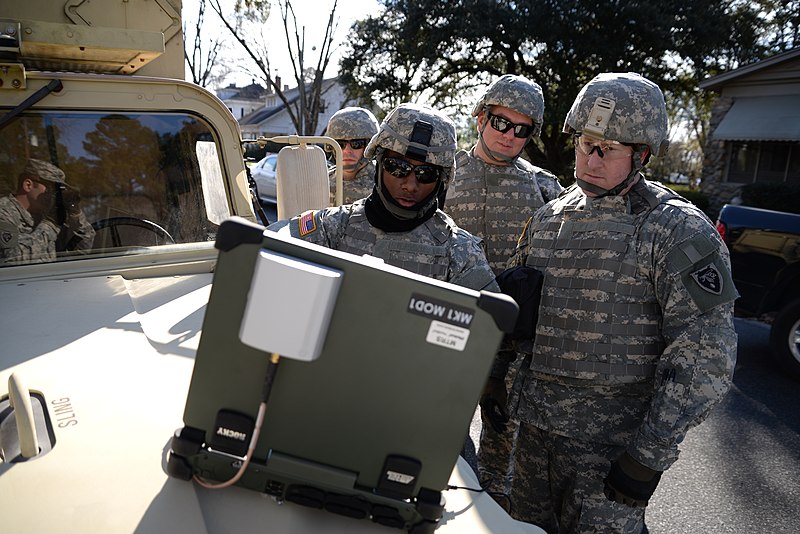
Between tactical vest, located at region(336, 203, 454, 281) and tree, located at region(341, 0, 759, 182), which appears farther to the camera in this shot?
tree, located at region(341, 0, 759, 182)

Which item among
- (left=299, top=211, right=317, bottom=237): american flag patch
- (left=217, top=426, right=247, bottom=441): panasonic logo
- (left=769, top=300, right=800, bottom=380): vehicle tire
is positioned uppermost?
(left=299, top=211, right=317, bottom=237): american flag patch

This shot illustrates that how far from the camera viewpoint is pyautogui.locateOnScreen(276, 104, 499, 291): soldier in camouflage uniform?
2014 mm

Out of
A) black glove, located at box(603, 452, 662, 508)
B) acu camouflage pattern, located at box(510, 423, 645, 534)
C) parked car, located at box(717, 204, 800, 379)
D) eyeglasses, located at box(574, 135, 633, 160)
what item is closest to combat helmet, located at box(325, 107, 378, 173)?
eyeglasses, located at box(574, 135, 633, 160)

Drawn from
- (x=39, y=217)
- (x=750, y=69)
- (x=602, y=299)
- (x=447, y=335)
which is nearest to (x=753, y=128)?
(x=750, y=69)

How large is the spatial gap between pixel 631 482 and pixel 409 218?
980mm

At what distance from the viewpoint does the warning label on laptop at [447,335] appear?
114 cm

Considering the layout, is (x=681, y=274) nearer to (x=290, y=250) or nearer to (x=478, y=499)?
(x=478, y=499)

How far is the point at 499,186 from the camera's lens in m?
3.22

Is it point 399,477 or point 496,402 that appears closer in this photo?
point 399,477

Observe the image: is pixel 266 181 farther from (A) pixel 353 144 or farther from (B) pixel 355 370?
(B) pixel 355 370

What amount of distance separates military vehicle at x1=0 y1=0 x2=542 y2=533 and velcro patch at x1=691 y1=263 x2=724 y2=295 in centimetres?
84

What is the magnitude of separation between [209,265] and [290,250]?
6.06 feet

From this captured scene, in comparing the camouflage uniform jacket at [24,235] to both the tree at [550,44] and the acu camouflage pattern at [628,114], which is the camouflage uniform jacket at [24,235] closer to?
the acu camouflage pattern at [628,114]

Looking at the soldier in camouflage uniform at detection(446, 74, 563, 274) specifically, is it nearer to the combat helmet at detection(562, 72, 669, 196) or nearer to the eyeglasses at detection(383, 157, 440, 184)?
the combat helmet at detection(562, 72, 669, 196)
